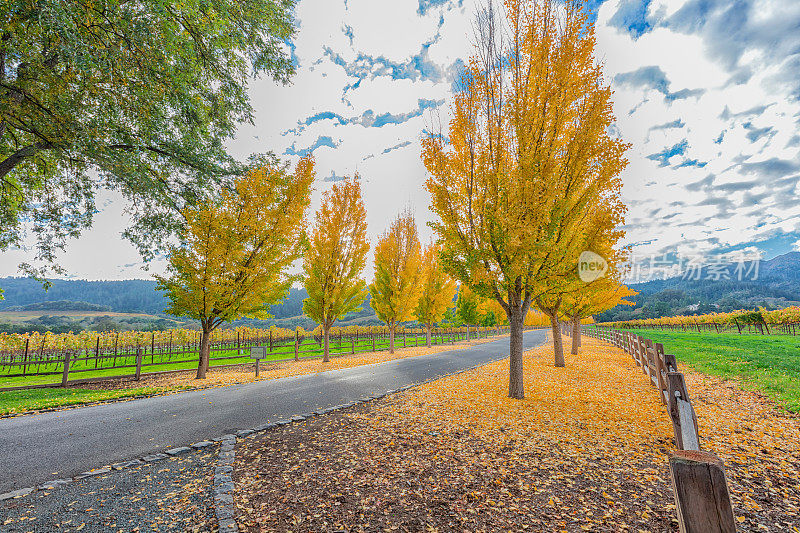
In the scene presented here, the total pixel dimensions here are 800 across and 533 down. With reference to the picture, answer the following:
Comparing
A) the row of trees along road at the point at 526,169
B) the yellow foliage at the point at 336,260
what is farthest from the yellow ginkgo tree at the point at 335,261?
the row of trees along road at the point at 526,169

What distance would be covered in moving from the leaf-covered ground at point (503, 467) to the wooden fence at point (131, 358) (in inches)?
375

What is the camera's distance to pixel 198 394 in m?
9.73

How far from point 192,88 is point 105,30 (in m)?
2.69

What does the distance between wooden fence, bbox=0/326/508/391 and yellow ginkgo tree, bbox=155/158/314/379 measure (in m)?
2.45

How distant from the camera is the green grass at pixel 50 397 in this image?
8114mm

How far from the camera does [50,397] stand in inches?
402

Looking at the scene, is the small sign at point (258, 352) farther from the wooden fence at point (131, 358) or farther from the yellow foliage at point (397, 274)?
the yellow foliage at point (397, 274)

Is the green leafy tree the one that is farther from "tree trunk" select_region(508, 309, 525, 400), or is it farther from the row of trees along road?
"tree trunk" select_region(508, 309, 525, 400)

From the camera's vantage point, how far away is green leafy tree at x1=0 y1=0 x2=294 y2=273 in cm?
701

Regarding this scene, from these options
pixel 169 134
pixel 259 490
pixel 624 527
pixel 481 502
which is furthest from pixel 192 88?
pixel 624 527

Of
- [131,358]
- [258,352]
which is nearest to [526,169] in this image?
[258,352]

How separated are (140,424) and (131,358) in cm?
2811

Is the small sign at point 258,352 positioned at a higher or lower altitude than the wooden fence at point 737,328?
higher

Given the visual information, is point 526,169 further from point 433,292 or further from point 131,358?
point 131,358
